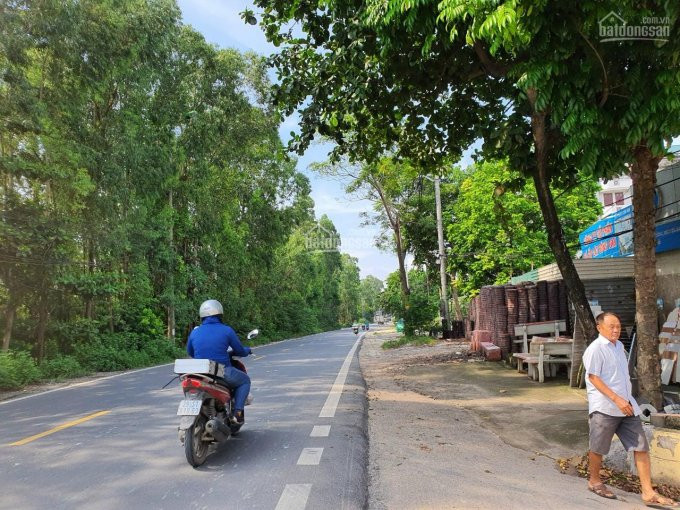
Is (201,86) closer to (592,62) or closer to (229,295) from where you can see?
(229,295)

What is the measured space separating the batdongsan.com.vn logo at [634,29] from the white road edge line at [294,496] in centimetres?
494

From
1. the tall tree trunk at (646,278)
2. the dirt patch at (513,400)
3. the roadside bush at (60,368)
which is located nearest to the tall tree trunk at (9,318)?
the roadside bush at (60,368)

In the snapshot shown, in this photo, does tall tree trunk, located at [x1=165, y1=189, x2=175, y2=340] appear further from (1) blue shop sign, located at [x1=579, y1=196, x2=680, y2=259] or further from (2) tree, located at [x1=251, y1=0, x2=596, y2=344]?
(1) blue shop sign, located at [x1=579, y1=196, x2=680, y2=259]

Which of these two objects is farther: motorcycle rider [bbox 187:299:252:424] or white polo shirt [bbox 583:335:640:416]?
motorcycle rider [bbox 187:299:252:424]

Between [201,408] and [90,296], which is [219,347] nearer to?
[201,408]

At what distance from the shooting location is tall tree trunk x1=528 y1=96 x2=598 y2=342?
7921 mm

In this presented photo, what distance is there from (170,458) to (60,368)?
12905 mm

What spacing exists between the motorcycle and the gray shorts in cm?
371

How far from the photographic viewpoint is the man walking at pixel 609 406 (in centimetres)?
475

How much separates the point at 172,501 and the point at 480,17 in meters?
5.07

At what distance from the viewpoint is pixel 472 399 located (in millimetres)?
10016

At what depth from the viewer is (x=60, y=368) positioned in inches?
650

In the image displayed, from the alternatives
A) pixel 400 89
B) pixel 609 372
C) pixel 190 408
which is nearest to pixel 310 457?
pixel 190 408

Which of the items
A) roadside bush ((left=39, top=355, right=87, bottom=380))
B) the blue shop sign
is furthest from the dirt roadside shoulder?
roadside bush ((left=39, top=355, right=87, bottom=380))
